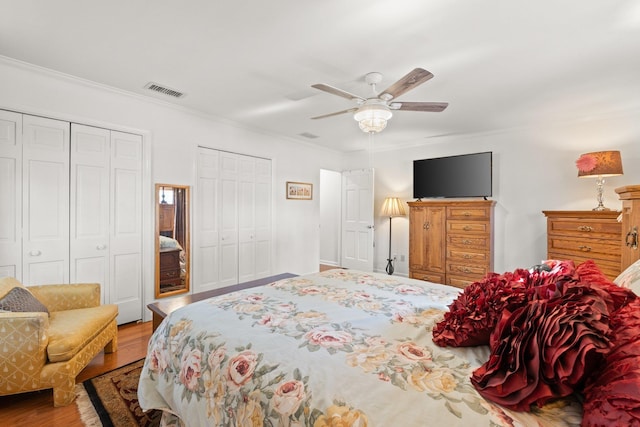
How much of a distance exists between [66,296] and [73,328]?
1.81 feet

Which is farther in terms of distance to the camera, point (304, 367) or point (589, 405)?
point (304, 367)

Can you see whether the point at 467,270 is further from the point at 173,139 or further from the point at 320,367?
the point at 173,139

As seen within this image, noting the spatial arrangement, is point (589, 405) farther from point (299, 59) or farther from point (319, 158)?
point (319, 158)

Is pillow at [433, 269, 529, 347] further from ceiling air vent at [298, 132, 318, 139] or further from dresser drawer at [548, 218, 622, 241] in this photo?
ceiling air vent at [298, 132, 318, 139]

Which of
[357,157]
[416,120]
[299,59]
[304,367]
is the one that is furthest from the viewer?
[357,157]

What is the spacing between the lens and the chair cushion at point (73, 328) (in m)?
1.92

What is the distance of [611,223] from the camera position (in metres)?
3.16

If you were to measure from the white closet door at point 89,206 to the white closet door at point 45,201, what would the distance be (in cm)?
6

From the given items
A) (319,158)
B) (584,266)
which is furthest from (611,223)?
(319,158)

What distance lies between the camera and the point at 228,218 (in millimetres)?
4320

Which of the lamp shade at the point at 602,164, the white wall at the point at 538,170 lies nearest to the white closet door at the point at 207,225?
the white wall at the point at 538,170

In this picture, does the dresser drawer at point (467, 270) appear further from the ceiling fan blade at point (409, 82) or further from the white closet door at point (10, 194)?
the white closet door at point (10, 194)

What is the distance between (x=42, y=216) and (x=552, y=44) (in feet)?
14.7

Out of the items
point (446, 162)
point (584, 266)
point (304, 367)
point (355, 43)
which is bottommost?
point (304, 367)
